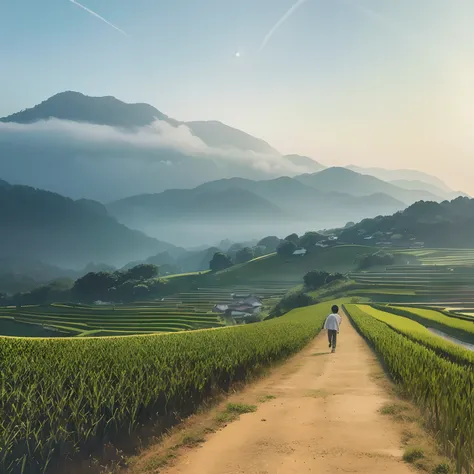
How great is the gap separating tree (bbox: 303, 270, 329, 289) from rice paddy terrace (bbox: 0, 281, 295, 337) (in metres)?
12.9

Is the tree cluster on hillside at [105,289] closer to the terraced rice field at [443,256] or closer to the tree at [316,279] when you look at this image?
the tree at [316,279]

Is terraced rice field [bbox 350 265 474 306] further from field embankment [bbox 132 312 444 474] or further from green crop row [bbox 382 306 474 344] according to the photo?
field embankment [bbox 132 312 444 474]

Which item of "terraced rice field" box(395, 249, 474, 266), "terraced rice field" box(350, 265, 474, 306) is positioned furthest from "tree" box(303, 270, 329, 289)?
"terraced rice field" box(395, 249, 474, 266)

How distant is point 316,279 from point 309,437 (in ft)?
451

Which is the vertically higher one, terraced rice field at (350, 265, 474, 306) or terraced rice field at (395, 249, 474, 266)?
terraced rice field at (395, 249, 474, 266)

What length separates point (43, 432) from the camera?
7012 mm

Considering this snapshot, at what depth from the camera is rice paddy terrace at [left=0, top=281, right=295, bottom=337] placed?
322 ft

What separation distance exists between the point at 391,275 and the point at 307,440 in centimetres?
12855

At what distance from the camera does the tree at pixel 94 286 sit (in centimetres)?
18175

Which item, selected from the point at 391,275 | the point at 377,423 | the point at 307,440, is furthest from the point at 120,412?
the point at 391,275

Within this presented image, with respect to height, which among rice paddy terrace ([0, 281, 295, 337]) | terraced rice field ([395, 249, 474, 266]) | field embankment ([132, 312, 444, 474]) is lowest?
rice paddy terrace ([0, 281, 295, 337])

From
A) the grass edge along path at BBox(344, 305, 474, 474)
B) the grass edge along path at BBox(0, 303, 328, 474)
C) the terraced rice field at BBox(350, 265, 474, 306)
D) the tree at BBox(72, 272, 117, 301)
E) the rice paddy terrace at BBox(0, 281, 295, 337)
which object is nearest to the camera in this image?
the grass edge along path at BBox(0, 303, 328, 474)

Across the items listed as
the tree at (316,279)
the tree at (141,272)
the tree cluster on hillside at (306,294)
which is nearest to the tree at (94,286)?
the tree at (141,272)

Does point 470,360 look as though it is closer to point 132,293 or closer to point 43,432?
point 43,432
